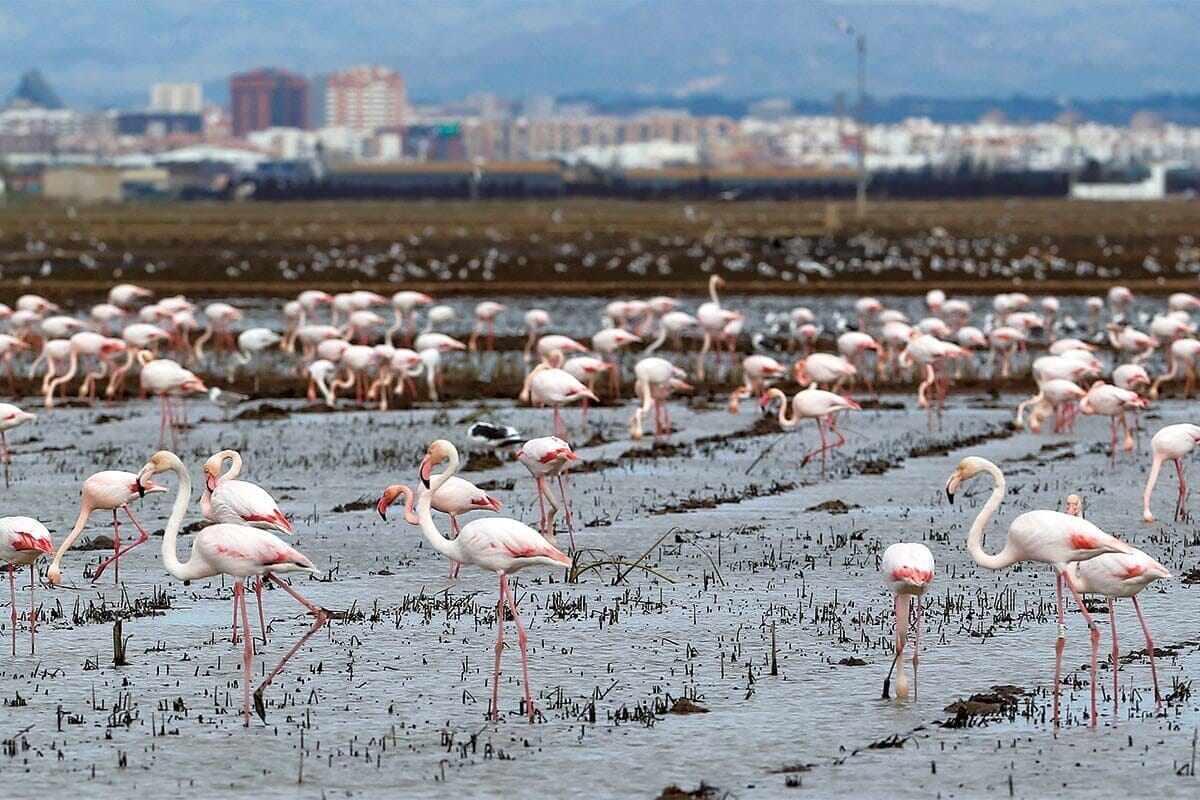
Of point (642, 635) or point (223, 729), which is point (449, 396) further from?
point (223, 729)

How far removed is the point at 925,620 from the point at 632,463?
8.01 meters

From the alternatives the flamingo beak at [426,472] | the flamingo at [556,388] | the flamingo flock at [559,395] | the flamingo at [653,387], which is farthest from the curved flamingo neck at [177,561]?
the flamingo at [653,387]

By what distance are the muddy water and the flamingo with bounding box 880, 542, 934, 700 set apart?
19cm

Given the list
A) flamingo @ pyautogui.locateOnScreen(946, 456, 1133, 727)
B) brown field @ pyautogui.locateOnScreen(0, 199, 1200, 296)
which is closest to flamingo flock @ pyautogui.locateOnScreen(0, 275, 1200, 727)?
flamingo @ pyautogui.locateOnScreen(946, 456, 1133, 727)

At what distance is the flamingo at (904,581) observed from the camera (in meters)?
10.2

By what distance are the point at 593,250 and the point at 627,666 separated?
174 feet

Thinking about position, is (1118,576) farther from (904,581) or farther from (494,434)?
(494,434)

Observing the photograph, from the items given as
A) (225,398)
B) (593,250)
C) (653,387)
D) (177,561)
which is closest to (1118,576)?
(177,561)

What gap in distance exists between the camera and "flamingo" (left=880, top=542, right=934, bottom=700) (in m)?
10.2

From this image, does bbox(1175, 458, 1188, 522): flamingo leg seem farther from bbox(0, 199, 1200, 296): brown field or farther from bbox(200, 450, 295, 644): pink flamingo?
bbox(0, 199, 1200, 296): brown field

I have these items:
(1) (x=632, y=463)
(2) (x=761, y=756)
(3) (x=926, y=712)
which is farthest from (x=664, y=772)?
(1) (x=632, y=463)

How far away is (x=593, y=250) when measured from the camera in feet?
210

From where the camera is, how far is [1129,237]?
72188mm

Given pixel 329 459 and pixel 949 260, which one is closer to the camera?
pixel 329 459
